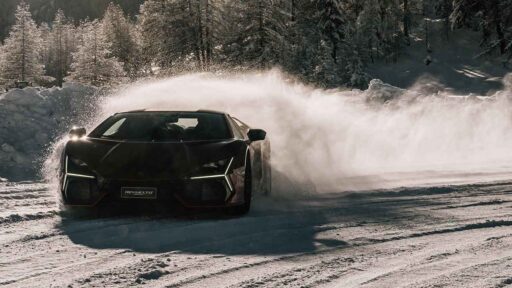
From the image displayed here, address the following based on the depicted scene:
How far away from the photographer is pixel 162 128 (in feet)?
23.9

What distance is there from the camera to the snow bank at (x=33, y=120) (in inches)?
465

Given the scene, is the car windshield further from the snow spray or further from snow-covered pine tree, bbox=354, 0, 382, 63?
snow-covered pine tree, bbox=354, 0, 382, 63

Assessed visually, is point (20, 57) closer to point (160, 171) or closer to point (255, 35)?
point (255, 35)

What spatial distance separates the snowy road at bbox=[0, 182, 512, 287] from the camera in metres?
4.03

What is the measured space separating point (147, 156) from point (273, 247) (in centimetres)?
187

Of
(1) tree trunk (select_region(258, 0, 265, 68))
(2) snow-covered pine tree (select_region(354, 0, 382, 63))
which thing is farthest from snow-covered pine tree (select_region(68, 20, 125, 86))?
(2) snow-covered pine tree (select_region(354, 0, 382, 63))

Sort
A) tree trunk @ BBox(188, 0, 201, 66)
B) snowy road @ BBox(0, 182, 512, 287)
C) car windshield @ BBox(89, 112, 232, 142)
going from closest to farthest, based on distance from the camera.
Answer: snowy road @ BBox(0, 182, 512, 287) → car windshield @ BBox(89, 112, 232, 142) → tree trunk @ BBox(188, 0, 201, 66)

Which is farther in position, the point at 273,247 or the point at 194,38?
the point at 194,38

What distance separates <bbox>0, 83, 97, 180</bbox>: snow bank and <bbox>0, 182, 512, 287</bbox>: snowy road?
4.78m

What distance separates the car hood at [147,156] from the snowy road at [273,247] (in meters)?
0.46

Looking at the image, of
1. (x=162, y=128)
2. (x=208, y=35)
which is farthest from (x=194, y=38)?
(x=162, y=128)

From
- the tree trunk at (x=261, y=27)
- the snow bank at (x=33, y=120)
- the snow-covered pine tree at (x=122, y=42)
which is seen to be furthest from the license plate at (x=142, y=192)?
the snow-covered pine tree at (x=122, y=42)

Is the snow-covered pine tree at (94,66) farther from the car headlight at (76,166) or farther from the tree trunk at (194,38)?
the car headlight at (76,166)

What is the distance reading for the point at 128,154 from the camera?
20.6 feet
